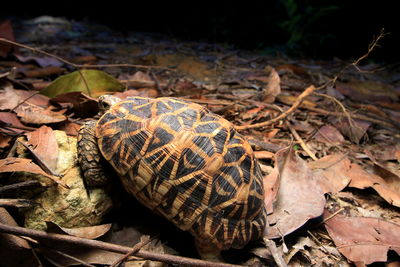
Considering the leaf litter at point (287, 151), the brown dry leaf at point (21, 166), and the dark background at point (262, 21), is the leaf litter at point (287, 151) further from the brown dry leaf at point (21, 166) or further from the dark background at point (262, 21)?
the dark background at point (262, 21)

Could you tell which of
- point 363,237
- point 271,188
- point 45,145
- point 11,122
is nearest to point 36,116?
point 11,122

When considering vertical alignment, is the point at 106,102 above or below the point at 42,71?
above

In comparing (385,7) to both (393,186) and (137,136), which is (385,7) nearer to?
(393,186)

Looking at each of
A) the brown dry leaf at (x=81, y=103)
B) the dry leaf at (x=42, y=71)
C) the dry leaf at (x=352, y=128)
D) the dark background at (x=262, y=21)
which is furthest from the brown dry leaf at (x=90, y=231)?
the dark background at (x=262, y=21)

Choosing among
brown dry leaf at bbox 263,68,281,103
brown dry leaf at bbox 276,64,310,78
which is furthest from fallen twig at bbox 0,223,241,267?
brown dry leaf at bbox 276,64,310,78

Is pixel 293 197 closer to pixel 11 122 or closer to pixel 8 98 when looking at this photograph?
pixel 11 122

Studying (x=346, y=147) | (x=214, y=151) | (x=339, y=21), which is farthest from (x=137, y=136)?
(x=339, y=21)

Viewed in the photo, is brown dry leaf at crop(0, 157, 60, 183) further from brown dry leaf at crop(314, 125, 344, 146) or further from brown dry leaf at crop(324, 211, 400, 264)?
brown dry leaf at crop(314, 125, 344, 146)
